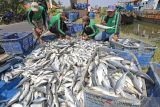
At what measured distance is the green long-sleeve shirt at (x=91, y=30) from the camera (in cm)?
888

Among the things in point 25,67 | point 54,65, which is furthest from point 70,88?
point 25,67

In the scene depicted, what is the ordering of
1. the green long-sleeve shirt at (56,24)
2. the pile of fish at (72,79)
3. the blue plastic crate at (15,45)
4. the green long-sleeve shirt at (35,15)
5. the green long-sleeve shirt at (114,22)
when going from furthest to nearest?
1. the green long-sleeve shirt at (56,24)
2. the green long-sleeve shirt at (35,15)
3. the green long-sleeve shirt at (114,22)
4. the blue plastic crate at (15,45)
5. the pile of fish at (72,79)

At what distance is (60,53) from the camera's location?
21.6 feet

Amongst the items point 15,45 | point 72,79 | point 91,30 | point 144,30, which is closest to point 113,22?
point 91,30

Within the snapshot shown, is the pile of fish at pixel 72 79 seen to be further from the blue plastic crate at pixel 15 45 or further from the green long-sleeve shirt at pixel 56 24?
the green long-sleeve shirt at pixel 56 24

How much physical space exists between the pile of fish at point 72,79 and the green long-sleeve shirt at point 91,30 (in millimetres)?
2773

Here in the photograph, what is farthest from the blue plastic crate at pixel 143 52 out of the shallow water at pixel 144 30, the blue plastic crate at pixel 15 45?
the shallow water at pixel 144 30

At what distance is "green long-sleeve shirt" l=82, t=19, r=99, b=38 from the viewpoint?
888 cm

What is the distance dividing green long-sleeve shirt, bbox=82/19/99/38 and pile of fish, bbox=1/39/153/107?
2773mm

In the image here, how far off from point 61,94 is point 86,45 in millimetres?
3653

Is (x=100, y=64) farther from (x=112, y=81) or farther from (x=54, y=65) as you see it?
(x=54, y=65)

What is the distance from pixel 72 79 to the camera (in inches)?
182

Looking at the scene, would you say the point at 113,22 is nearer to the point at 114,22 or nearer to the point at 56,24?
the point at 114,22

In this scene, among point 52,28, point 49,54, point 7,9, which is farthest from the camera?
point 7,9
